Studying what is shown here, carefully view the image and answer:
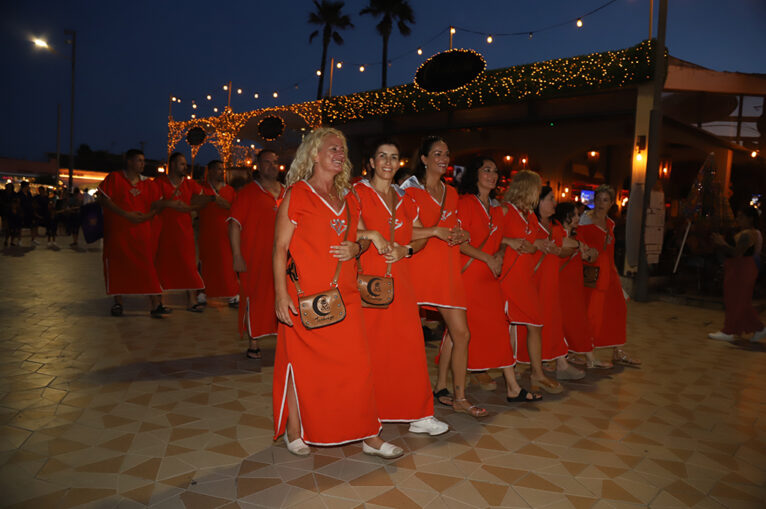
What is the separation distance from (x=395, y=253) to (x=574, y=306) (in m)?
2.75

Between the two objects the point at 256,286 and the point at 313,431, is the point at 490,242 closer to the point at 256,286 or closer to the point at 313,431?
the point at 313,431

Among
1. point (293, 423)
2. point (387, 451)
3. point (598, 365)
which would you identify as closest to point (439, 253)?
point (387, 451)

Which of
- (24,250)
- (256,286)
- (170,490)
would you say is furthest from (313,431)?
(24,250)

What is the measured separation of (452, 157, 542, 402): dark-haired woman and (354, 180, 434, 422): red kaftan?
0.81 m

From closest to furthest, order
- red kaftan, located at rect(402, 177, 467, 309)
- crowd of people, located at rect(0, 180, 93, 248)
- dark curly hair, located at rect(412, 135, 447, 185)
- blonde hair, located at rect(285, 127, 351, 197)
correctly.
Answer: blonde hair, located at rect(285, 127, 351, 197) < red kaftan, located at rect(402, 177, 467, 309) < dark curly hair, located at rect(412, 135, 447, 185) < crowd of people, located at rect(0, 180, 93, 248)

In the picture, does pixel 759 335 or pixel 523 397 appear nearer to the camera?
pixel 523 397

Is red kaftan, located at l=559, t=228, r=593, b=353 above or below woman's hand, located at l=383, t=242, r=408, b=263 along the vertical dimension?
below

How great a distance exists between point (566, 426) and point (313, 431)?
6.31ft

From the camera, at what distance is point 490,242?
4113 mm

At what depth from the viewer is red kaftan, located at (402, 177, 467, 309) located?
144 inches

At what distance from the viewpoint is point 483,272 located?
4.07m

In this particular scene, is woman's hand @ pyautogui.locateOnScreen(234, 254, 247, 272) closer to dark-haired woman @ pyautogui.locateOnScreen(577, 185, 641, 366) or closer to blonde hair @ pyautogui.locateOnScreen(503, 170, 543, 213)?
blonde hair @ pyautogui.locateOnScreen(503, 170, 543, 213)

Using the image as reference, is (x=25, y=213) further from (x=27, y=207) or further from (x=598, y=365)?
(x=598, y=365)

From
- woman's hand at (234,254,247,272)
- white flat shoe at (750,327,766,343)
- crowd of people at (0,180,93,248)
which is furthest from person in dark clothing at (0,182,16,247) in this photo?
white flat shoe at (750,327,766,343)
